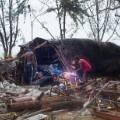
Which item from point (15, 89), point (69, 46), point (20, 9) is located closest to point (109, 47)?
point (69, 46)

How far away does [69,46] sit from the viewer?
20.3 m

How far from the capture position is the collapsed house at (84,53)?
19.7 m

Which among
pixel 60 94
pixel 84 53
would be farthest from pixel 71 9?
pixel 60 94

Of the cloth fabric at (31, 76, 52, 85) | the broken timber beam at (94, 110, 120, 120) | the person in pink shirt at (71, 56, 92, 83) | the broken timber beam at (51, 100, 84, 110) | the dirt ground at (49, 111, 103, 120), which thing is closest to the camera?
the broken timber beam at (94, 110, 120, 120)

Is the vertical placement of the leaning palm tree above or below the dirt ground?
above

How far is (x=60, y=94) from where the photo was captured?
40.5ft

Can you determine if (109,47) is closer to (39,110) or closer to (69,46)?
(69,46)

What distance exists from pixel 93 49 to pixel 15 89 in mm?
7889

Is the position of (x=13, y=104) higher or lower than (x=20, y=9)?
lower

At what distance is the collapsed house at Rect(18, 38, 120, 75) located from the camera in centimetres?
1970

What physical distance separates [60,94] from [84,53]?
8823mm

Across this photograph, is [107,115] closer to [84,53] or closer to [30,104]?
[30,104]

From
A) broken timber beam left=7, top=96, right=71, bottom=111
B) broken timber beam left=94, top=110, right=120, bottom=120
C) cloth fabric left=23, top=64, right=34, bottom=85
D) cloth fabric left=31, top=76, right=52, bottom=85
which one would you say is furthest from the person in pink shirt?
broken timber beam left=94, top=110, right=120, bottom=120

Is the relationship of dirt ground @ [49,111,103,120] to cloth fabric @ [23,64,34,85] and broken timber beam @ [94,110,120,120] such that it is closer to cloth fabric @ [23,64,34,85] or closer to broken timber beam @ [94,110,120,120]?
broken timber beam @ [94,110,120,120]
